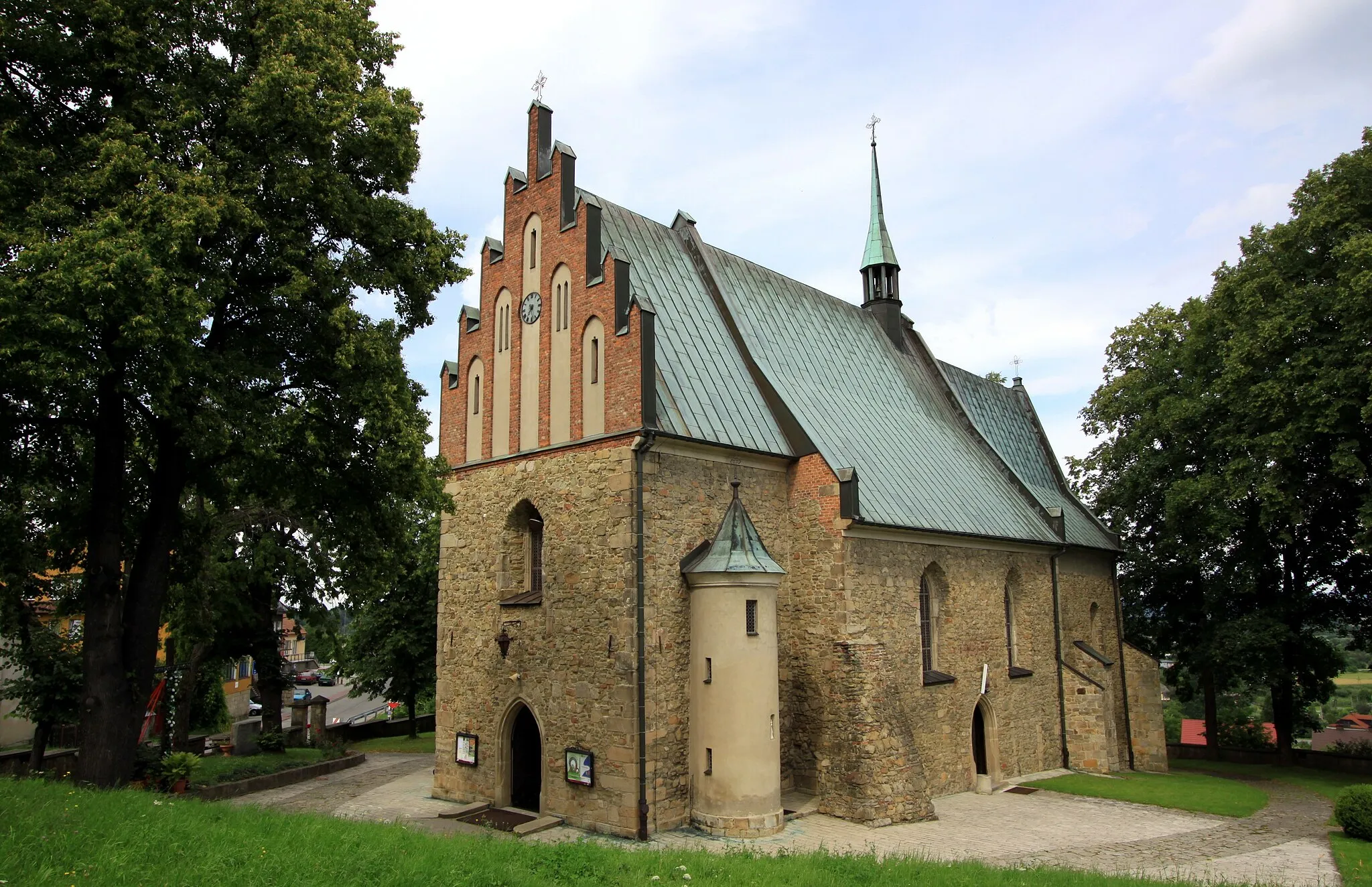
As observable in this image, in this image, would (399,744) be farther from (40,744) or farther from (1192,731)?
(1192,731)

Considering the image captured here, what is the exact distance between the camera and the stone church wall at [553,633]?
1439 cm

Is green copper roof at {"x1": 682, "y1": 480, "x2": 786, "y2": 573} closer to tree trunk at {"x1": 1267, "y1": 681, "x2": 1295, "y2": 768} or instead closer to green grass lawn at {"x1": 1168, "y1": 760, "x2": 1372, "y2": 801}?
green grass lawn at {"x1": 1168, "y1": 760, "x2": 1372, "y2": 801}

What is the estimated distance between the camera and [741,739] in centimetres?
1440

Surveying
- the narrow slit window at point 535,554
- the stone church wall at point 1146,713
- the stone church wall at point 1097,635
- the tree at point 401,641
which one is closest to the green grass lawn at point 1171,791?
the stone church wall at point 1097,635

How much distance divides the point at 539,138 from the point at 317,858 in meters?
13.4

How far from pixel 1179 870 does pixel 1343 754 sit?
1893 centimetres

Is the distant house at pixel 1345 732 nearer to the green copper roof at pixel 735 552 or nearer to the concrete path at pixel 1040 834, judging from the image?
the concrete path at pixel 1040 834

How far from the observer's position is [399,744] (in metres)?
28.4

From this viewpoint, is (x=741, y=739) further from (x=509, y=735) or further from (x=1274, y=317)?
(x=1274, y=317)

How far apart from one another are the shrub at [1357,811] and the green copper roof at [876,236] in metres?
17.3

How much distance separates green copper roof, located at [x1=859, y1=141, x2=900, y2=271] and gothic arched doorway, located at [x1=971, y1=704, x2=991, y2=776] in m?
13.6

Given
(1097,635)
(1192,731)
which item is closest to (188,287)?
(1097,635)

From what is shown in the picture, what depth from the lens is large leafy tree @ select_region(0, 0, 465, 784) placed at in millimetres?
10750

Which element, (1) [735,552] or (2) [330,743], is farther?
(2) [330,743]
